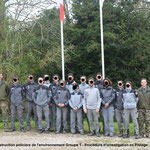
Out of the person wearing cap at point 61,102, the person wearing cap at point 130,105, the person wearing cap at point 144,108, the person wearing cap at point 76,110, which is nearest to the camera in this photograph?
the person wearing cap at point 130,105

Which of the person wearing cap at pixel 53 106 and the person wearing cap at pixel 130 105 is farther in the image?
the person wearing cap at pixel 53 106

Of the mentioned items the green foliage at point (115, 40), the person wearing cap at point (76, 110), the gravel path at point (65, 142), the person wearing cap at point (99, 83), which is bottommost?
the gravel path at point (65, 142)

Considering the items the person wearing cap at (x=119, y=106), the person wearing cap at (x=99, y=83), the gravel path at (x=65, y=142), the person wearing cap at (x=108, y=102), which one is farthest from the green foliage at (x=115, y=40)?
the gravel path at (x=65, y=142)

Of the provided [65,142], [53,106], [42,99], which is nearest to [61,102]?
[53,106]

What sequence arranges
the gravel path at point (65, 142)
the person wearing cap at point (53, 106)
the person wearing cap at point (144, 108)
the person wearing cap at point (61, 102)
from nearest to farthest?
the gravel path at point (65, 142) → the person wearing cap at point (144, 108) → the person wearing cap at point (61, 102) → the person wearing cap at point (53, 106)

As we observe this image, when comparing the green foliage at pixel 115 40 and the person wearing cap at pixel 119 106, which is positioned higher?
the green foliage at pixel 115 40

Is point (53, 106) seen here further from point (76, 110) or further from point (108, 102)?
point (108, 102)

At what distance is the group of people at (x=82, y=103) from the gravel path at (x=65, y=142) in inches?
19.5

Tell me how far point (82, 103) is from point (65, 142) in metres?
1.66

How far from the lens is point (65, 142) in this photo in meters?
7.84

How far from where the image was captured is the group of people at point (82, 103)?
28.7 ft

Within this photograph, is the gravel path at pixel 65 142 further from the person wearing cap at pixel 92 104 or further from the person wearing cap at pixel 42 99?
the person wearing cap at pixel 42 99

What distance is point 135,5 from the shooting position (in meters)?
19.7

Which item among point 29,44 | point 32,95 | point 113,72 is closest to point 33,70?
point 29,44
